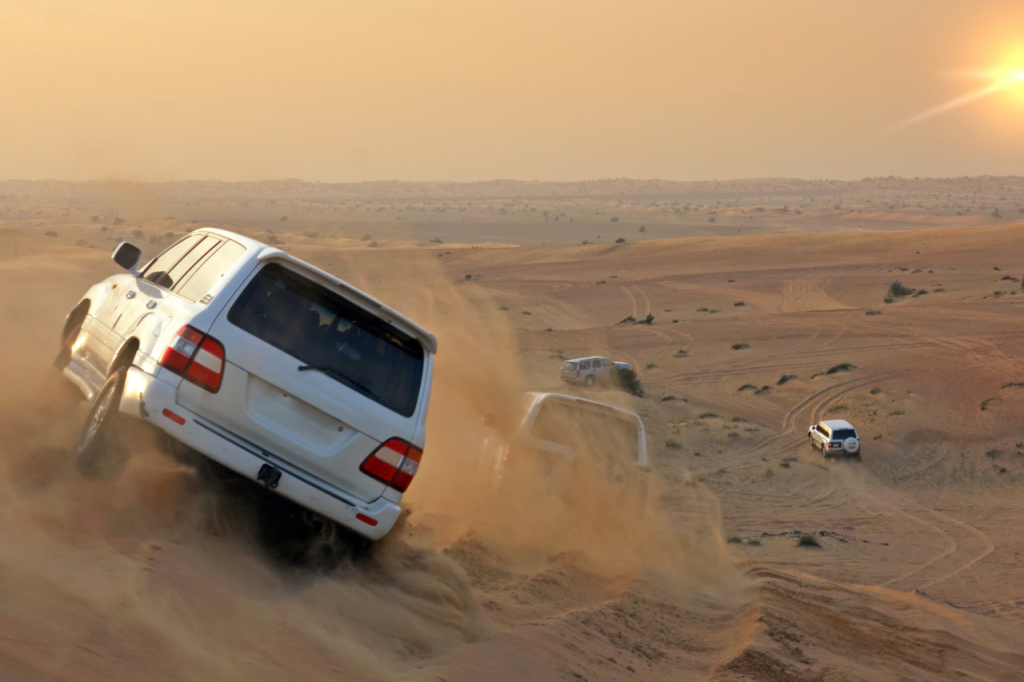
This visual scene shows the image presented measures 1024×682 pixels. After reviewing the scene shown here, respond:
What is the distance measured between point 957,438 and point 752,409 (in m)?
5.47

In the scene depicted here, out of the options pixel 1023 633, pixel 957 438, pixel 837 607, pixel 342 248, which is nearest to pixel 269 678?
pixel 837 607

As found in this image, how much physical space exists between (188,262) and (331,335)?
1.58 meters

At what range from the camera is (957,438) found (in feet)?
77.9

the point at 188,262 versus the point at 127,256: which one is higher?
the point at 188,262

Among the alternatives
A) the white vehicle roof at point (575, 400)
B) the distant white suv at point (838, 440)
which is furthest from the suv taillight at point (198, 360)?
the distant white suv at point (838, 440)

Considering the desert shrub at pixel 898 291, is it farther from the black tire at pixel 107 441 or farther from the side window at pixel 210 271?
the black tire at pixel 107 441

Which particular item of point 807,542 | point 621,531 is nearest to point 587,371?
point 807,542

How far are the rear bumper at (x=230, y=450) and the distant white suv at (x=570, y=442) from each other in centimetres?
470

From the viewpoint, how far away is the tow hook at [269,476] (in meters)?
5.48

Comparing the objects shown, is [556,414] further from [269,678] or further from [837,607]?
Result: [269,678]

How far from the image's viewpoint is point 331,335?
223 inches

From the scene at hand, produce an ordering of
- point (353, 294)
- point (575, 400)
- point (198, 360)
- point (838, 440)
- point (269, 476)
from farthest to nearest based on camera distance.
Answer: point (838, 440), point (575, 400), point (353, 294), point (269, 476), point (198, 360)

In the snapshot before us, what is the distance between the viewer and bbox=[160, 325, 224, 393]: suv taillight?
537 cm

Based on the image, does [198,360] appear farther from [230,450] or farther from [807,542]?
[807,542]
